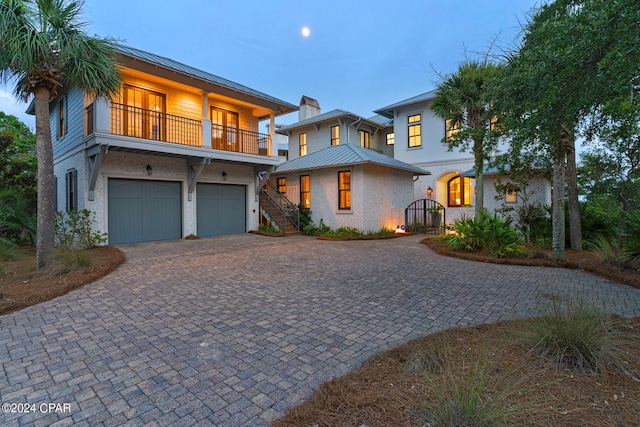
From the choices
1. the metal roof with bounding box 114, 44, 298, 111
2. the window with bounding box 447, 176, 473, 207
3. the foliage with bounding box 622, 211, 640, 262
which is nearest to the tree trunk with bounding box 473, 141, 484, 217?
the foliage with bounding box 622, 211, 640, 262

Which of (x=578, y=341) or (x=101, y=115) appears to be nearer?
(x=578, y=341)

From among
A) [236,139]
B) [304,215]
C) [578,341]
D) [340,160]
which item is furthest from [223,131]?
[578,341]

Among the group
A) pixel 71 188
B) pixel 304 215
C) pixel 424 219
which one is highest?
pixel 71 188

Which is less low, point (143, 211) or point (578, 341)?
point (143, 211)

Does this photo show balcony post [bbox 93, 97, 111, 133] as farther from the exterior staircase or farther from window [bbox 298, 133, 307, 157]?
window [bbox 298, 133, 307, 157]

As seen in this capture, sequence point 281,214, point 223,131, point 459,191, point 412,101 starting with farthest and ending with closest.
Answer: point 459,191
point 412,101
point 281,214
point 223,131

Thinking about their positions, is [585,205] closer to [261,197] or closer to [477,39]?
[477,39]

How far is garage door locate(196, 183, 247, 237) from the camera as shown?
1350 centimetres

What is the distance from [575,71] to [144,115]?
12.5m

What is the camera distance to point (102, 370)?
2.88m

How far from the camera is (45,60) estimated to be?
7094 mm

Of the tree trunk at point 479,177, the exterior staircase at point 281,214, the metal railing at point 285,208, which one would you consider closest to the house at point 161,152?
the exterior staircase at point 281,214

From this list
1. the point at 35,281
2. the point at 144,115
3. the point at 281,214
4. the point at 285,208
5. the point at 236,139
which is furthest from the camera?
the point at 285,208

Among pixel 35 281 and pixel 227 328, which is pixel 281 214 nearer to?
pixel 35 281
